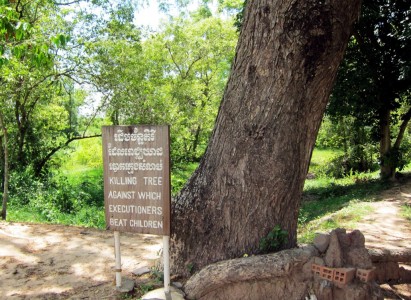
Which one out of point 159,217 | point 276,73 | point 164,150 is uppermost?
point 276,73

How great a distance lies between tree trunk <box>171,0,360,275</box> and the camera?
359 centimetres

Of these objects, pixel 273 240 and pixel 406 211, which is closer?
pixel 273 240

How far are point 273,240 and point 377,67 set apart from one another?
9.73 metres

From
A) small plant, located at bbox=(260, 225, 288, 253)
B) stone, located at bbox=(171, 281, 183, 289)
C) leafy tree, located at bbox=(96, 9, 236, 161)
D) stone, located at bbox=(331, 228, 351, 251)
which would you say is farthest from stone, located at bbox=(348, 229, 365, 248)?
leafy tree, located at bbox=(96, 9, 236, 161)

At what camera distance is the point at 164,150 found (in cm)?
358

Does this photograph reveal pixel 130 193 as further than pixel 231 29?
No

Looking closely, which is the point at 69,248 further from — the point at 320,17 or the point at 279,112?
the point at 320,17

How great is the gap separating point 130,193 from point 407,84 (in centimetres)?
1048

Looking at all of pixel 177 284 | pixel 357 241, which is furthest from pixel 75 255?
pixel 357 241

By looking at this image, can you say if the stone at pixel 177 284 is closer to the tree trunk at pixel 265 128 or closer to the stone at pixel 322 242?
the tree trunk at pixel 265 128

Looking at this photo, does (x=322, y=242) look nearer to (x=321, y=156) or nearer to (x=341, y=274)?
(x=341, y=274)

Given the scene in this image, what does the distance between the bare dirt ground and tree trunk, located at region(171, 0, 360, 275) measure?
116cm

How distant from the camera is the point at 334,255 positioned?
11.9 feet

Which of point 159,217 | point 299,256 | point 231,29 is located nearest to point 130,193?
point 159,217
